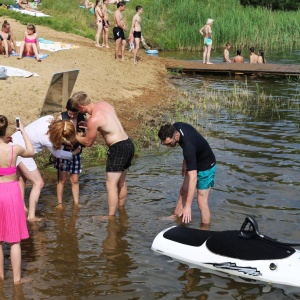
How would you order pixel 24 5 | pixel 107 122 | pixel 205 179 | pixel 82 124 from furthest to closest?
pixel 24 5 → pixel 82 124 → pixel 107 122 → pixel 205 179

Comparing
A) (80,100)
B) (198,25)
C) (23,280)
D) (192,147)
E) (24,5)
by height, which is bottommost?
(23,280)

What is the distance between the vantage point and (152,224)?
941cm

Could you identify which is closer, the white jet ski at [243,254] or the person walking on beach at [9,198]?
the person walking on beach at [9,198]

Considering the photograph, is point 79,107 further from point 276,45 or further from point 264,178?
point 276,45

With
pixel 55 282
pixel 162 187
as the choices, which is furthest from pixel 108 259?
pixel 162 187

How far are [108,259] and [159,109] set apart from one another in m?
9.30

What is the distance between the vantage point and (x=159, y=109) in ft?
56.1

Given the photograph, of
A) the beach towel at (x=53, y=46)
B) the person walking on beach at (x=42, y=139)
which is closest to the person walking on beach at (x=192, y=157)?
the person walking on beach at (x=42, y=139)

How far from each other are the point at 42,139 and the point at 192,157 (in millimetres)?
Result: 2000

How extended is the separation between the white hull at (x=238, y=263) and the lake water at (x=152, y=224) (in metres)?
0.10

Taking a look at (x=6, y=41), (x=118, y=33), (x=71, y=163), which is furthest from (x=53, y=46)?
(x=71, y=163)

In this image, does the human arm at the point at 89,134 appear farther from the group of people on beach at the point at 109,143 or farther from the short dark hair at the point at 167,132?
the short dark hair at the point at 167,132

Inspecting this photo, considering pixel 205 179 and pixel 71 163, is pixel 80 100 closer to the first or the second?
pixel 71 163

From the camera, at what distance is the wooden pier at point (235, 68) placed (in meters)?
23.4
